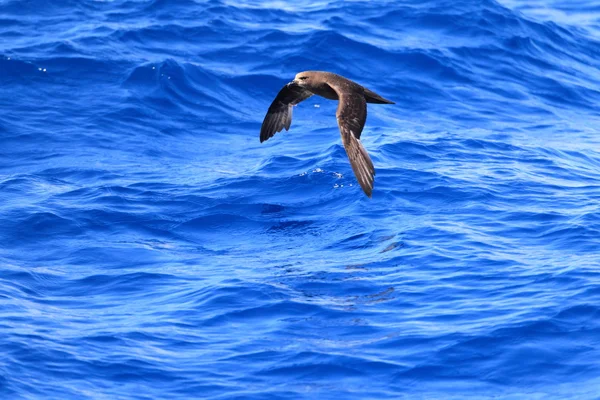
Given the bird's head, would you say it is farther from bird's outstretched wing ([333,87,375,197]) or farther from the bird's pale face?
bird's outstretched wing ([333,87,375,197])

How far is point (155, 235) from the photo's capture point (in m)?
12.3

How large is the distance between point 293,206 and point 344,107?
7.10ft

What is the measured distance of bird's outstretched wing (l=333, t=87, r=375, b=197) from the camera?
1076cm

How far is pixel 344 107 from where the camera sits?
452 inches

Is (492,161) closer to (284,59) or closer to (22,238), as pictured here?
(284,59)

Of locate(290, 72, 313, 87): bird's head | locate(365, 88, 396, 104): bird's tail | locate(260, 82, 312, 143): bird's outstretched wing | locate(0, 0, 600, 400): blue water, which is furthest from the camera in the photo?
locate(260, 82, 312, 143): bird's outstretched wing

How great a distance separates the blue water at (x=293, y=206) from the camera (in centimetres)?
883

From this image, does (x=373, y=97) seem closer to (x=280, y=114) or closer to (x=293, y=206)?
(x=280, y=114)

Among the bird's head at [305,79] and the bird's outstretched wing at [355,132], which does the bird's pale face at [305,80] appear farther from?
the bird's outstretched wing at [355,132]

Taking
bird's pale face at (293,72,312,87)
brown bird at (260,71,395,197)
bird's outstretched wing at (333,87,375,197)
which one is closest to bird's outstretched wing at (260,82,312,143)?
brown bird at (260,71,395,197)

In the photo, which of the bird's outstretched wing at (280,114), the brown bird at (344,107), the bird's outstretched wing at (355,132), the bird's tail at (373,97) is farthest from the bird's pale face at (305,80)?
the bird's outstretched wing at (280,114)

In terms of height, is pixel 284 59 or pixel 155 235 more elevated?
pixel 284 59

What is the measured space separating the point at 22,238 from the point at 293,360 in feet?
15.8

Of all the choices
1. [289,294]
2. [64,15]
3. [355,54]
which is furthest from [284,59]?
[289,294]
